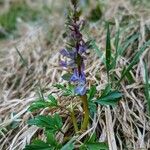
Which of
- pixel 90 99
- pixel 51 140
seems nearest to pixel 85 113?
pixel 90 99

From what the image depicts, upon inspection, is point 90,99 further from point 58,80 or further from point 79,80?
point 58,80

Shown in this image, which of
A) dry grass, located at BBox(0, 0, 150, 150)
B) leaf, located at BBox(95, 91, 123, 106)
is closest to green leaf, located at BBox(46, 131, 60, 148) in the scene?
dry grass, located at BBox(0, 0, 150, 150)

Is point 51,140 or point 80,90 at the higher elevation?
point 80,90

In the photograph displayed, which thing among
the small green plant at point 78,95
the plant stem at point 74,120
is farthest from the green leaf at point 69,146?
the plant stem at point 74,120

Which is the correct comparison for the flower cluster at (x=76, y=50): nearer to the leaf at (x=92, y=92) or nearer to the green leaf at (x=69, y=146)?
the leaf at (x=92, y=92)

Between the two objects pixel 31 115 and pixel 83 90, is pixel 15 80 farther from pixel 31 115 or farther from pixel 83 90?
pixel 83 90
